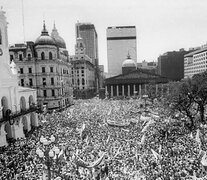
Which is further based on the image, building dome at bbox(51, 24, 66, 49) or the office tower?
the office tower

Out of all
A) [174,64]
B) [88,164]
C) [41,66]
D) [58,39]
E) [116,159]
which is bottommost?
[116,159]

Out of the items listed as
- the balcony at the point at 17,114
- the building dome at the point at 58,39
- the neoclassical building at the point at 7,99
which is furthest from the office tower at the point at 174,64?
the neoclassical building at the point at 7,99

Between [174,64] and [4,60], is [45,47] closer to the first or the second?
Answer: [4,60]

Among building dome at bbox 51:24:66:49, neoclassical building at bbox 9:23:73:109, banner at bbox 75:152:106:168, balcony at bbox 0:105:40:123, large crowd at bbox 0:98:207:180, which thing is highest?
building dome at bbox 51:24:66:49

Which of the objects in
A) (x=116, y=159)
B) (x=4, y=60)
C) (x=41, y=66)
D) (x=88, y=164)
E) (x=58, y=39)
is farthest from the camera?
(x=58, y=39)

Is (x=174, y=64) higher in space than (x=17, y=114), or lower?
higher

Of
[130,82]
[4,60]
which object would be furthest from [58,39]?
[4,60]

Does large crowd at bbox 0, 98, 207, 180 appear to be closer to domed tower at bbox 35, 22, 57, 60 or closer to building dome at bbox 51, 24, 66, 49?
domed tower at bbox 35, 22, 57, 60

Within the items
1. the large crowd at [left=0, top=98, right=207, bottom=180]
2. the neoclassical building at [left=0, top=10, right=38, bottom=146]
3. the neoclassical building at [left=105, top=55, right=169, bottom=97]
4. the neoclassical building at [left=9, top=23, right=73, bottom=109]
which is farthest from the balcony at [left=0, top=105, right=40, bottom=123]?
the neoclassical building at [left=105, top=55, right=169, bottom=97]

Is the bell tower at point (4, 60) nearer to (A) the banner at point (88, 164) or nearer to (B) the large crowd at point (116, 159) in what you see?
(B) the large crowd at point (116, 159)
